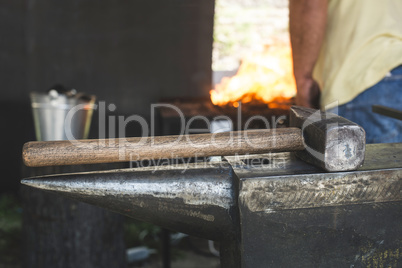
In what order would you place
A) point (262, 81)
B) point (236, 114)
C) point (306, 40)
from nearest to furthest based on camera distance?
point (306, 40) → point (236, 114) → point (262, 81)

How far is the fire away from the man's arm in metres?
1.07

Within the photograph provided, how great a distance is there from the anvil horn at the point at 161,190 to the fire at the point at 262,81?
2.09 meters

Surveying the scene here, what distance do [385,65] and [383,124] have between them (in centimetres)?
24

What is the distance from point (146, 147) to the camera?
3.33 feet

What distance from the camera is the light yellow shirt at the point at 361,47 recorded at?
64.5 inches

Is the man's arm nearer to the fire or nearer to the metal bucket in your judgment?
the fire

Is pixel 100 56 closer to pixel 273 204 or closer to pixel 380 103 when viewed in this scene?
pixel 380 103

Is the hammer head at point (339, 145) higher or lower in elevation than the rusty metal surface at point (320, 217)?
higher

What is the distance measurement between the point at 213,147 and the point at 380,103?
94 centimetres

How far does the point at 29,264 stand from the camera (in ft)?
7.70

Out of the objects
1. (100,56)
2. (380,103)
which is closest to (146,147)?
(380,103)

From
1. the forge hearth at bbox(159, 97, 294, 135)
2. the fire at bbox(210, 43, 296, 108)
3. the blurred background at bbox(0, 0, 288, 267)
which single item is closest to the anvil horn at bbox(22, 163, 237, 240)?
the forge hearth at bbox(159, 97, 294, 135)

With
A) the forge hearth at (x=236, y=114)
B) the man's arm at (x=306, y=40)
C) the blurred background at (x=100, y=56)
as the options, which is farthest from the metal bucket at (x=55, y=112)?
the man's arm at (x=306, y=40)

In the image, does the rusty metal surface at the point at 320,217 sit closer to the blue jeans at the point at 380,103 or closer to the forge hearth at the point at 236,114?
the blue jeans at the point at 380,103
